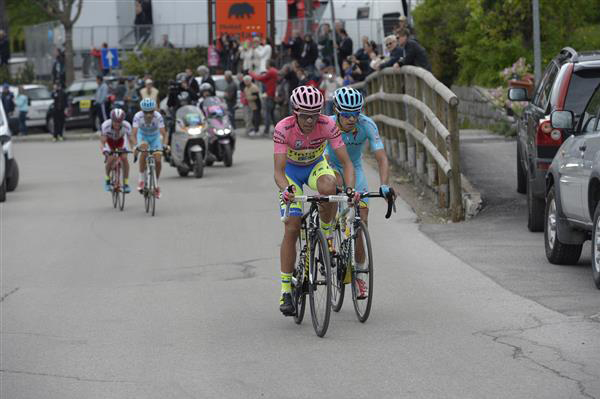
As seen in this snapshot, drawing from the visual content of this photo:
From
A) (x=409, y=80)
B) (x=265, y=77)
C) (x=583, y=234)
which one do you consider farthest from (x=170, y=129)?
(x=583, y=234)

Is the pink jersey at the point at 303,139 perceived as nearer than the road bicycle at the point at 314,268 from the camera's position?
No

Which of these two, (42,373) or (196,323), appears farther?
(196,323)

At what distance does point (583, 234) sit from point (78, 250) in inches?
244

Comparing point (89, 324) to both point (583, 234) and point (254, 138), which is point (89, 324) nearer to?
point (583, 234)

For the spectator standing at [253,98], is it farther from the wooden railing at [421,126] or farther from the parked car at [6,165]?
the parked car at [6,165]

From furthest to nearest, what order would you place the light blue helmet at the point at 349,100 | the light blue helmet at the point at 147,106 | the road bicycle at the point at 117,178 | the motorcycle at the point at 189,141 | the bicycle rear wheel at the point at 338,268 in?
the motorcycle at the point at 189,141, the road bicycle at the point at 117,178, the light blue helmet at the point at 147,106, the light blue helmet at the point at 349,100, the bicycle rear wheel at the point at 338,268

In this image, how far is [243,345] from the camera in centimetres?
946

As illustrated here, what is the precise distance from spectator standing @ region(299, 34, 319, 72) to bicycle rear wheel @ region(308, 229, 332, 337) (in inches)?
1006

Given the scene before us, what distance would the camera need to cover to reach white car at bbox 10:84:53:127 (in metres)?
43.5

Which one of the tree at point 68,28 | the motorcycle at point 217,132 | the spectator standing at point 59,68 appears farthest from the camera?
the tree at point 68,28

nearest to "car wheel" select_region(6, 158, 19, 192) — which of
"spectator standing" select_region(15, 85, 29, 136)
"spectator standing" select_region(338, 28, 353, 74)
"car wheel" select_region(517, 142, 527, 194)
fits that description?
"spectator standing" select_region(338, 28, 353, 74)

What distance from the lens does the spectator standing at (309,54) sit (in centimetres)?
3516

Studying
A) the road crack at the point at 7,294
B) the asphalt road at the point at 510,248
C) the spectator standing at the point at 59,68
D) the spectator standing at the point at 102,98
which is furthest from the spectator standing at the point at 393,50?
the spectator standing at the point at 59,68

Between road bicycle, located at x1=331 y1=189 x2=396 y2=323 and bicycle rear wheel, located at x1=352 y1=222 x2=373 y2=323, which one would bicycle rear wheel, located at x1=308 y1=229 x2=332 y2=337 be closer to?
road bicycle, located at x1=331 y1=189 x2=396 y2=323
